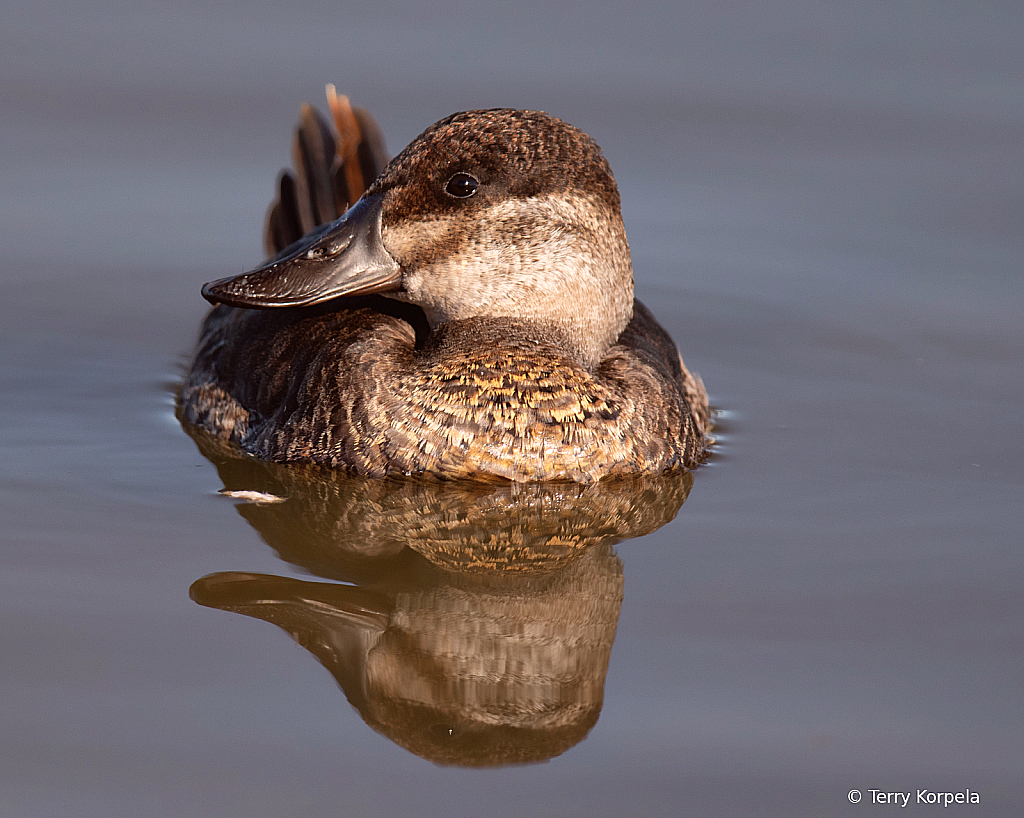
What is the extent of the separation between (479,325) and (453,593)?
1.10 meters

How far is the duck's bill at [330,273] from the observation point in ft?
17.7

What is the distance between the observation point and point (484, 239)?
17.3 feet

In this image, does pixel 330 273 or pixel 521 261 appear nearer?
pixel 521 261

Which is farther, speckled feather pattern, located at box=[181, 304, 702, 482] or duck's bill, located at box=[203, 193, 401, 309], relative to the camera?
duck's bill, located at box=[203, 193, 401, 309]

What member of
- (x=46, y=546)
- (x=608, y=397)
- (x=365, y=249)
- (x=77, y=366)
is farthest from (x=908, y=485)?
(x=77, y=366)

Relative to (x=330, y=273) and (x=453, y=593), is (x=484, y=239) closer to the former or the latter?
(x=330, y=273)

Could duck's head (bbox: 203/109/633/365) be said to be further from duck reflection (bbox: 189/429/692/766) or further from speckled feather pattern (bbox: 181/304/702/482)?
duck reflection (bbox: 189/429/692/766)

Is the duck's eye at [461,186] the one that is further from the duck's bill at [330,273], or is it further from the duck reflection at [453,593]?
the duck reflection at [453,593]

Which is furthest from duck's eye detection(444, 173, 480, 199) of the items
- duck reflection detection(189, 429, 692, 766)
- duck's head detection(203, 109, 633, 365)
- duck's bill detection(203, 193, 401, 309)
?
duck reflection detection(189, 429, 692, 766)

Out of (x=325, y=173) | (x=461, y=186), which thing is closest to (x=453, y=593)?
(x=461, y=186)

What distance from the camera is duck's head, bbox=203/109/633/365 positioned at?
525 centimetres

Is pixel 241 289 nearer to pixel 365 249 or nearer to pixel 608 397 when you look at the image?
pixel 365 249

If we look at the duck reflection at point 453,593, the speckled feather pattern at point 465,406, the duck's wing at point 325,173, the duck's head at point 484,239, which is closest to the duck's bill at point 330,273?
the duck's head at point 484,239

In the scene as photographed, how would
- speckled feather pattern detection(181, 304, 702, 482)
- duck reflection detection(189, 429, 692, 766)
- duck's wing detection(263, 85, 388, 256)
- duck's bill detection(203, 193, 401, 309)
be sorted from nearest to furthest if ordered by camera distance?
duck reflection detection(189, 429, 692, 766) → speckled feather pattern detection(181, 304, 702, 482) → duck's bill detection(203, 193, 401, 309) → duck's wing detection(263, 85, 388, 256)
